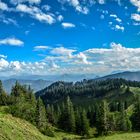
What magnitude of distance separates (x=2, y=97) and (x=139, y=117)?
203ft

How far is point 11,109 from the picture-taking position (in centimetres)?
10806

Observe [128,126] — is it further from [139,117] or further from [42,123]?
[42,123]

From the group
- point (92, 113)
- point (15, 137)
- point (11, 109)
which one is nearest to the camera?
point (15, 137)

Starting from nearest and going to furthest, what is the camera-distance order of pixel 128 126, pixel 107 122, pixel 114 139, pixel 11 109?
pixel 114 139
pixel 11 109
pixel 107 122
pixel 128 126

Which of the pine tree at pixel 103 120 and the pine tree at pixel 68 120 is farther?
the pine tree at pixel 68 120

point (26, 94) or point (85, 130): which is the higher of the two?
point (26, 94)

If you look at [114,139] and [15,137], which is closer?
[15,137]

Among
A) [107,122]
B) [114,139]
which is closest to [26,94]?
[107,122]

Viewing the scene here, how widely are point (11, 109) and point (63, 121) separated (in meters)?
40.9

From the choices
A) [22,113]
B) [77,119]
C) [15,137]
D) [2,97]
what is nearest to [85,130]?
[77,119]

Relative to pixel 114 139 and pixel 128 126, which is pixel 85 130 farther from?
pixel 114 139

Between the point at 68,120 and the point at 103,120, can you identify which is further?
the point at 68,120

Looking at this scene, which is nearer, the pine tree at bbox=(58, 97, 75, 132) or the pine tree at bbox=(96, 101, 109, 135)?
the pine tree at bbox=(96, 101, 109, 135)

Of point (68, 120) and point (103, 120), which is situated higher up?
point (103, 120)
